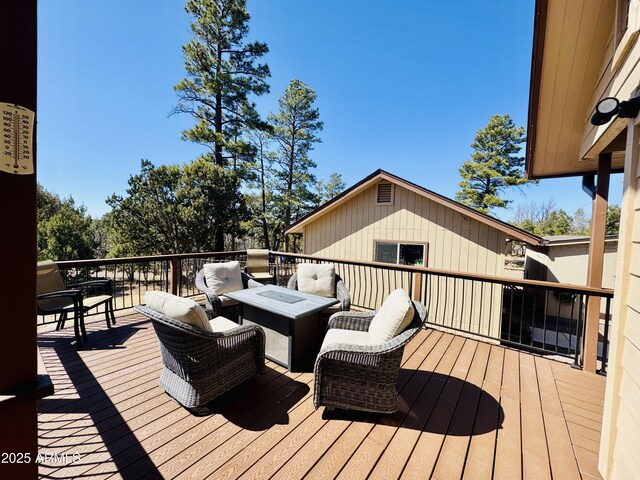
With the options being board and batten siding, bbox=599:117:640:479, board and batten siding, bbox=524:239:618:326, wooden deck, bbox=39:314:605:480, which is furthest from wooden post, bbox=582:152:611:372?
board and batten siding, bbox=524:239:618:326

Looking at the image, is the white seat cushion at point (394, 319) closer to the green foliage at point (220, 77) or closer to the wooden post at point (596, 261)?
the wooden post at point (596, 261)

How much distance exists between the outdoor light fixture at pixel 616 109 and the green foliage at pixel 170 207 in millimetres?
11722

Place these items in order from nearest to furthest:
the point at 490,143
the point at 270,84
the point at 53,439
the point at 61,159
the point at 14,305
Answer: the point at 14,305
the point at 53,439
the point at 270,84
the point at 61,159
the point at 490,143

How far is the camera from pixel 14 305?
0.93 meters

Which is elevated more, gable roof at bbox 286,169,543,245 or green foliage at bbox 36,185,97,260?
gable roof at bbox 286,169,543,245

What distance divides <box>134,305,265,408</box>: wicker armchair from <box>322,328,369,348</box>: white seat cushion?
706mm

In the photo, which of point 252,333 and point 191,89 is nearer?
point 252,333

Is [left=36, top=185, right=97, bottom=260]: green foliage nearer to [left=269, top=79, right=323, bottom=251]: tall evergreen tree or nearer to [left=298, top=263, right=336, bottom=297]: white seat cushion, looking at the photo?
[left=269, top=79, right=323, bottom=251]: tall evergreen tree


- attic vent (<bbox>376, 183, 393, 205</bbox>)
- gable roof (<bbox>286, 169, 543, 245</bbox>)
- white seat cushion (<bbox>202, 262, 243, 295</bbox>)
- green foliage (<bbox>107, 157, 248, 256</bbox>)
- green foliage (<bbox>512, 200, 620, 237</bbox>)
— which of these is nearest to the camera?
white seat cushion (<bbox>202, 262, 243, 295</bbox>)

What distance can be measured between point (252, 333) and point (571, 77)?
4.32 meters

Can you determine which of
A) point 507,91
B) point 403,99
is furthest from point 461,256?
point 507,91

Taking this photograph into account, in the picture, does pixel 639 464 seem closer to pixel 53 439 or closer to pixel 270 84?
pixel 53 439

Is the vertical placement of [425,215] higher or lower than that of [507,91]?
lower

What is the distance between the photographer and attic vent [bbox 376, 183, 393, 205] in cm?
754
